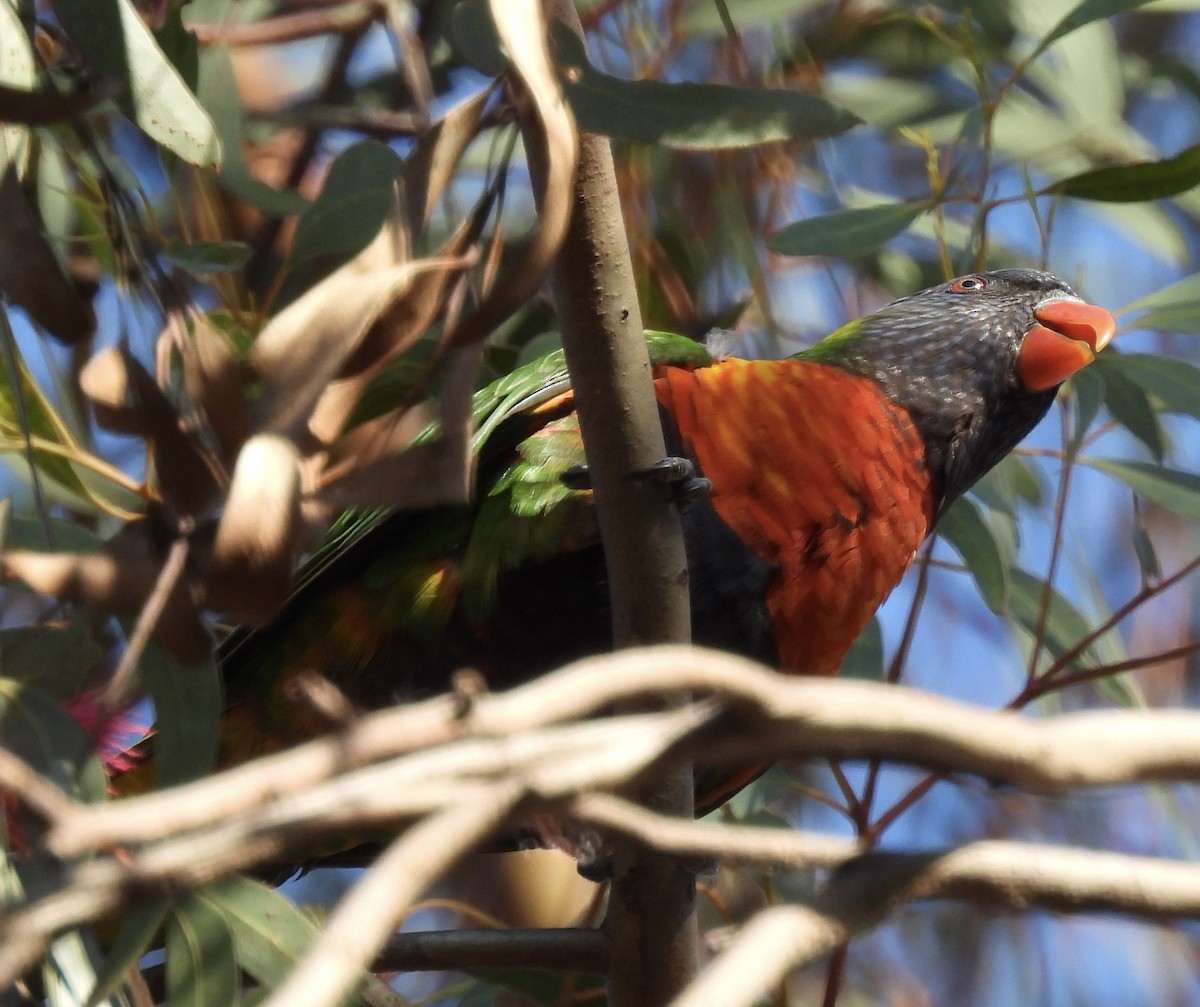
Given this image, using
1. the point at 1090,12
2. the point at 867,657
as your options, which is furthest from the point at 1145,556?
the point at 1090,12

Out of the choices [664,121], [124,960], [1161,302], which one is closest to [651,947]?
[124,960]

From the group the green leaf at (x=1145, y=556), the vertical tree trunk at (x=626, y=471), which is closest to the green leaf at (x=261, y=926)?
the vertical tree trunk at (x=626, y=471)

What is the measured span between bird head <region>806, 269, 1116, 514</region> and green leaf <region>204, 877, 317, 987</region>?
0.93m

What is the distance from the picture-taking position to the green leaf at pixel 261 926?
119cm

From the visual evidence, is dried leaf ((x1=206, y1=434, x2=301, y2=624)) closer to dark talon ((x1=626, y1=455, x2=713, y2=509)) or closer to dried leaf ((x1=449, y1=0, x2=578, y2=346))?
dried leaf ((x1=449, y1=0, x2=578, y2=346))

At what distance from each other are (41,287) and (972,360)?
121 centimetres

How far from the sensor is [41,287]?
38.8 inches

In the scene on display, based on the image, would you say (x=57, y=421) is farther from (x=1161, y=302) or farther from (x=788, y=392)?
(x=1161, y=302)

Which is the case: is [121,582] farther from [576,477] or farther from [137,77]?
[576,477]

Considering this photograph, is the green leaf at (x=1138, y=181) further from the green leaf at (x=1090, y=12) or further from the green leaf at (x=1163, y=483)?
the green leaf at (x=1163, y=483)

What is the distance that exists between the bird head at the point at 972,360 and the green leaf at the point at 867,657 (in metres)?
0.27

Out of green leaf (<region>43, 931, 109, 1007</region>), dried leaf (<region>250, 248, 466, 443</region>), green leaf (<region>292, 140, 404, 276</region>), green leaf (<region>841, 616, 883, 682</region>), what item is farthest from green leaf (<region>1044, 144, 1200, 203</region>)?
green leaf (<region>43, 931, 109, 1007</region>)

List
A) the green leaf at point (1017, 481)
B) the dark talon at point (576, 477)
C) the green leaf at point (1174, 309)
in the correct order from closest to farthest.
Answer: the dark talon at point (576, 477)
the green leaf at point (1174, 309)
the green leaf at point (1017, 481)

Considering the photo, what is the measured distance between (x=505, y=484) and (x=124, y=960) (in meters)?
0.66
